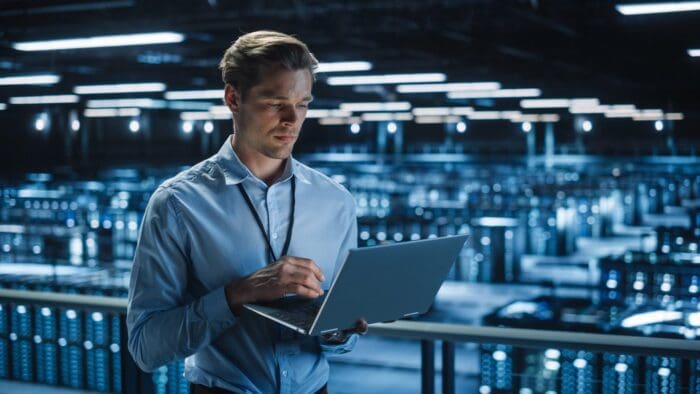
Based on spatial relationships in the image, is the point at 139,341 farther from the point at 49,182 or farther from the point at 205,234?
the point at 49,182

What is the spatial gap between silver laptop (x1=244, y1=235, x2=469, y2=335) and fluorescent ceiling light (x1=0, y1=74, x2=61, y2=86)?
582 inches

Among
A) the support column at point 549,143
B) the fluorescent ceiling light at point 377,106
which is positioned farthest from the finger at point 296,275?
the support column at point 549,143

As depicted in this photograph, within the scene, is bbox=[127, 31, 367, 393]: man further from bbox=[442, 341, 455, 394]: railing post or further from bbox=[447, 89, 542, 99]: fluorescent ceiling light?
bbox=[447, 89, 542, 99]: fluorescent ceiling light

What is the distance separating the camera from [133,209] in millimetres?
24109

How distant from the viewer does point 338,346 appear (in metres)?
1.49

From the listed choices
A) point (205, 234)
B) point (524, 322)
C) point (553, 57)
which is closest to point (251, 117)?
point (205, 234)

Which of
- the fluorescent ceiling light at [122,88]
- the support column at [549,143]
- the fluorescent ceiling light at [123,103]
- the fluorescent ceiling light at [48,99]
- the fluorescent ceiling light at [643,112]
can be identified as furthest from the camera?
the support column at [549,143]

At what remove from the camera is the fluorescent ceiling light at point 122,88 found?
53.2 ft

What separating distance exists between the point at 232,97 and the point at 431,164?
125 ft

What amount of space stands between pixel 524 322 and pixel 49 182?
2305cm

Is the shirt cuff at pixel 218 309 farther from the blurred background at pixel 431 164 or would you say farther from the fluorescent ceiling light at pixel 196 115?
the fluorescent ceiling light at pixel 196 115

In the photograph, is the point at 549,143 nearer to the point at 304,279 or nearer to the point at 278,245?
the point at 278,245

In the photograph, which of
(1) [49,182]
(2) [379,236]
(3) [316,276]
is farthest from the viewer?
(1) [49,182]

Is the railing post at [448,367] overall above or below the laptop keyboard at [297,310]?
below
